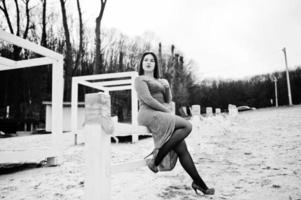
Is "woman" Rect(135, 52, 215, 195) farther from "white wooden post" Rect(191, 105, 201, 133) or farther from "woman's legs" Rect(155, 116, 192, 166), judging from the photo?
"white wooden post" Rect(191, 105, 201, 133)

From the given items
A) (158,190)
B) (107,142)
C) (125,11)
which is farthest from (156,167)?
(125,11)

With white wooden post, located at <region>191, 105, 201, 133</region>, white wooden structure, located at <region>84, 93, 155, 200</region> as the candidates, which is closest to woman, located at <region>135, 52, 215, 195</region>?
white wooden structure, located at <region>84, 93, 155, 200</region>

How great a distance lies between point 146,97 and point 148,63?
1.90 ft

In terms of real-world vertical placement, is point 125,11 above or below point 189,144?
above

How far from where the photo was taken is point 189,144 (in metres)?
6.02

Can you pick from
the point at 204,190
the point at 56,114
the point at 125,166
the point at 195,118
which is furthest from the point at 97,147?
the point at 195,118

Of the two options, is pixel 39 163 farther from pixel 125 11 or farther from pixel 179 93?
pixel 179 93

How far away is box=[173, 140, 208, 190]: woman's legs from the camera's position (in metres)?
2.54

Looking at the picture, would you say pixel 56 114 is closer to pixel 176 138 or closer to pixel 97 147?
pixel 176 138

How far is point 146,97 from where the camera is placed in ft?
8.60

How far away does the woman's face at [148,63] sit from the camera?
Answer: 3004 millimetres

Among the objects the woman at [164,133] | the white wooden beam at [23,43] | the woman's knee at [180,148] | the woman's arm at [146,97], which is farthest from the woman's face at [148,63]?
the white wooden beam at [23,43]

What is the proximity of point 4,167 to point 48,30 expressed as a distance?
17.4 metres

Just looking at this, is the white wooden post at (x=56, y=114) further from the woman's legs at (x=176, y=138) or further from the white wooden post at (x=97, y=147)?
the white wooden post at (x=97, y=147)
